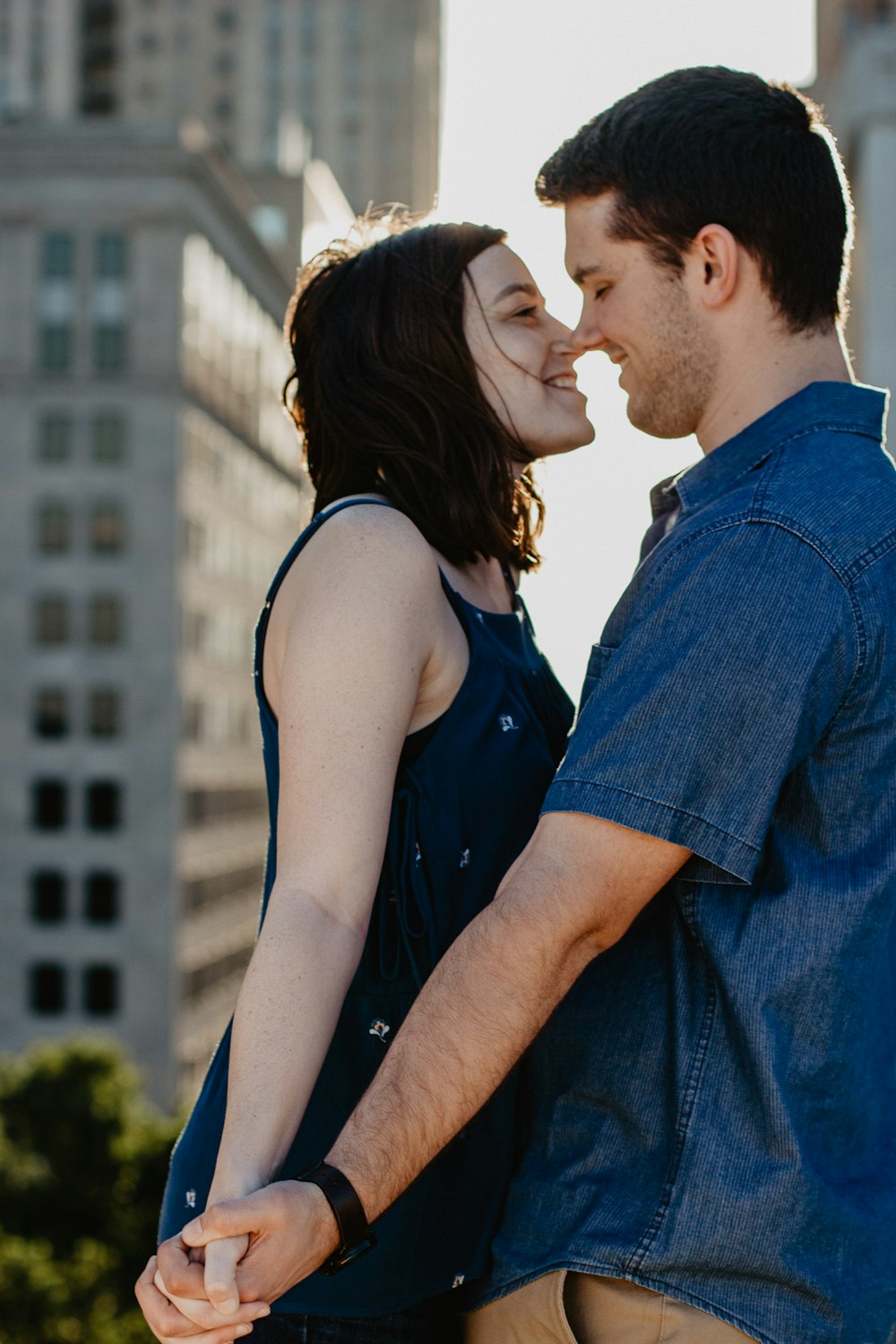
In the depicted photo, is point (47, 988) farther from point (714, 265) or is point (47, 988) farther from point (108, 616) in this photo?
→ point (714, 265)

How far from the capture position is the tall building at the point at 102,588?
50.9 metres

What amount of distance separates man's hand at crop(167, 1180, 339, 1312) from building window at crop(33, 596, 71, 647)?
167 ft

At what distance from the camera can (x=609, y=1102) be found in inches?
88.4

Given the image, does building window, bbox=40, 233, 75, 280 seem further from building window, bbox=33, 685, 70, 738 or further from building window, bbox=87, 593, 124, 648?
building window, bbox=33, 685, 70, 738

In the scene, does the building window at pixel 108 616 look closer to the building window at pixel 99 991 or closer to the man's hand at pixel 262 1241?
the building window at pixel 99 991

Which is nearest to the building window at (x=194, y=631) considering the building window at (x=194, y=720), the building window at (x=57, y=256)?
the building window at (x=194, y=720)

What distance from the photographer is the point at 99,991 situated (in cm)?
5112

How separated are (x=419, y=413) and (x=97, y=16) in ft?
322

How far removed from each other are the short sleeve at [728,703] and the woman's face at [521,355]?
3.27ft

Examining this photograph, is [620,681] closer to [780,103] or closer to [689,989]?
[689,989]

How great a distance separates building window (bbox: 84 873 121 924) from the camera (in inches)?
2013

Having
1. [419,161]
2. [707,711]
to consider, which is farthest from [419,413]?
[419,161]

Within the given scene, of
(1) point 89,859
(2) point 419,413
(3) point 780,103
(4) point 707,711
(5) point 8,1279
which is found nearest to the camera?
(4) point 707,711

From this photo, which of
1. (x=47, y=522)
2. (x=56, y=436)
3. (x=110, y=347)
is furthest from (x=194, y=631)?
(x=110, y=347)
